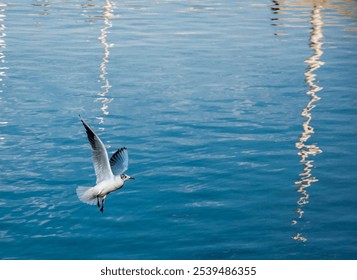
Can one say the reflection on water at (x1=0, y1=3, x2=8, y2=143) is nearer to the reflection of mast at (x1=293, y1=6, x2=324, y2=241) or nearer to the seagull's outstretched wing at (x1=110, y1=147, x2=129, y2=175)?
the reflection of mast at (x1=293, y1=6, x2=324, y2=241)

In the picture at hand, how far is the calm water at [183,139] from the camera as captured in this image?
11.3 m

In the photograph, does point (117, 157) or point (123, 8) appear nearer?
point (117, 157)

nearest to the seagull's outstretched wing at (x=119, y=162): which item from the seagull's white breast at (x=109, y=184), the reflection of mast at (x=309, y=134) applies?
the seagull's white breast at (x=109, y=184)

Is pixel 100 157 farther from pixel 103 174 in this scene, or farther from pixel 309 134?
pixel 309 134

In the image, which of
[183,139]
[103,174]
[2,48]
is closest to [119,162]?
[103,174]

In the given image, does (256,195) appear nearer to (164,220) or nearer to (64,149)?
(164,220)

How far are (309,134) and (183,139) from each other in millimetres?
2424

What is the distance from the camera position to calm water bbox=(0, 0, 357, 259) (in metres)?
11.3

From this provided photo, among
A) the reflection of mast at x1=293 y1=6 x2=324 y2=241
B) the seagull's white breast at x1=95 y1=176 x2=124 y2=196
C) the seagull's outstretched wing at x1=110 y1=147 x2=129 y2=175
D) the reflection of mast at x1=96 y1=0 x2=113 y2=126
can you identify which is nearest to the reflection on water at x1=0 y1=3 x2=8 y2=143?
the reflection of mast at x1=96 y1=0 x2=113 y2=126

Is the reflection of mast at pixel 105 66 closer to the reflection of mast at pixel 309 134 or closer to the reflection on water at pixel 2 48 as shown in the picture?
the reflection on water at pixel 2 48

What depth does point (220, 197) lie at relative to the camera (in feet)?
41.9

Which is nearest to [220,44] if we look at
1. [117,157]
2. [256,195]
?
[256,195]

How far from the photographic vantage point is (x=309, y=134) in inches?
636

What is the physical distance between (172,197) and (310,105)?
6483 millimetres
